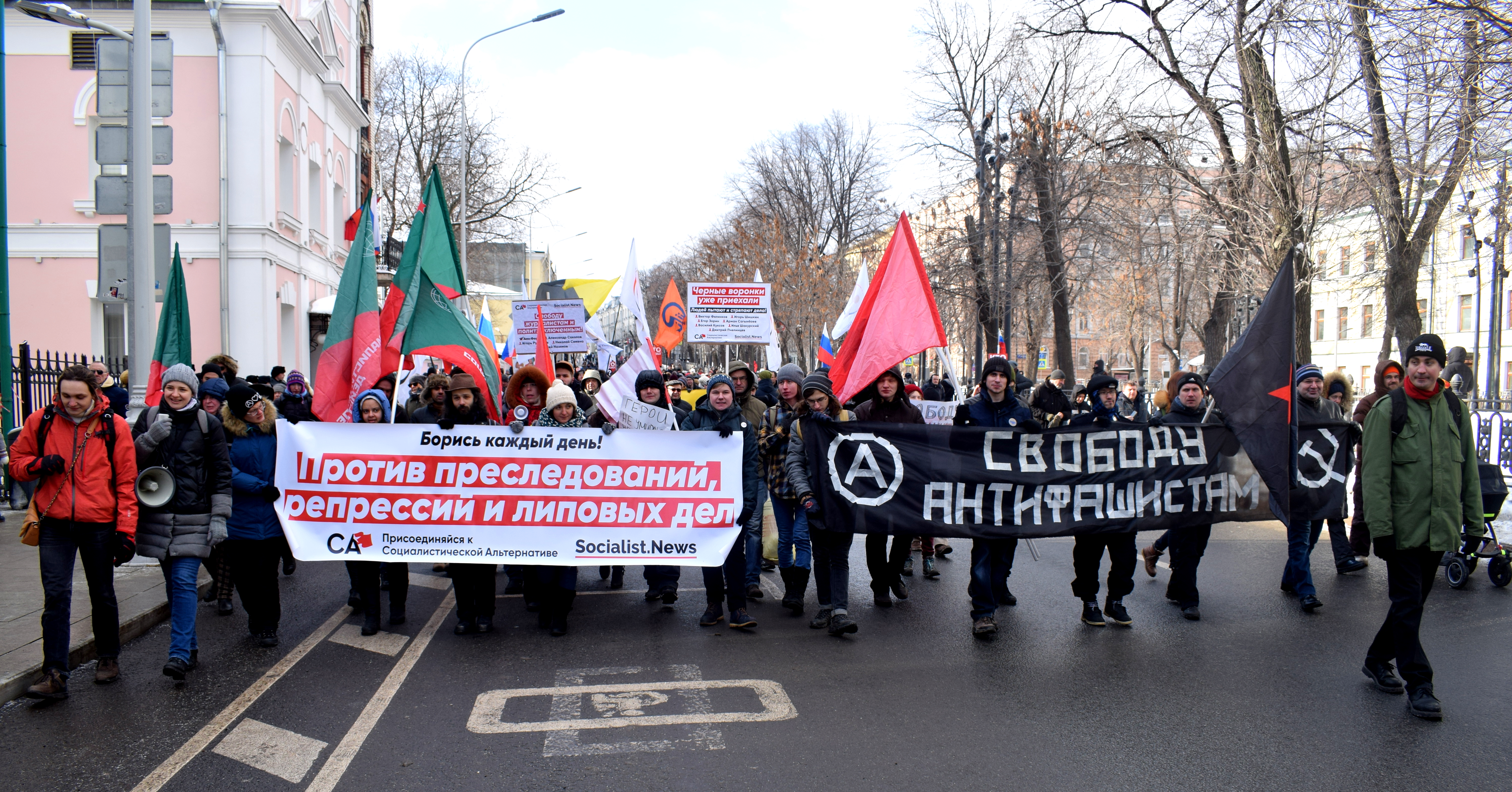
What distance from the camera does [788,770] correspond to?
4.19 m

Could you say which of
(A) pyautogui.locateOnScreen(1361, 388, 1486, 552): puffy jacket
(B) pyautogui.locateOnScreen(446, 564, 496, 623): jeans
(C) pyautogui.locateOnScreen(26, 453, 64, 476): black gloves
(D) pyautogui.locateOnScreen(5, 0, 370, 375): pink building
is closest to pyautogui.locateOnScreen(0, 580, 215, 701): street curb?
(C) pyautogui.locateOnScreen(26, 453, 64, 476): black gloves

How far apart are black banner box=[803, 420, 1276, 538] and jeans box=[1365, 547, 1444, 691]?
167 cm

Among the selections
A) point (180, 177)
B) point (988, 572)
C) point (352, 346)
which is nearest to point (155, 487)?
point (352, 346)

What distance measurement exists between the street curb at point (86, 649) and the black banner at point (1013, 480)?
4107 millimetres

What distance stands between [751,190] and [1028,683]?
53880 millimetres

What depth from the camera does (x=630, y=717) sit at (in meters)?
4.86

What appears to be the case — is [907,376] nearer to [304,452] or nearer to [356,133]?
[356,133]

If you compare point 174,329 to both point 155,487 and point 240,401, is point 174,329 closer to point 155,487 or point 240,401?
point 240,401

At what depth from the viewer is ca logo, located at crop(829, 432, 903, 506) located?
667 cm

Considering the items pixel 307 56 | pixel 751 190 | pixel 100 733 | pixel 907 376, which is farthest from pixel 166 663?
pixel 751 190

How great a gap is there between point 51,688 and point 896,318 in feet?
18.2

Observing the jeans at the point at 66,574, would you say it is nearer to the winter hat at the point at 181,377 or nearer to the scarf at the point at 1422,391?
the winter hat at the point at 181,377

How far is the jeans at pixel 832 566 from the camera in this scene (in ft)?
21.3

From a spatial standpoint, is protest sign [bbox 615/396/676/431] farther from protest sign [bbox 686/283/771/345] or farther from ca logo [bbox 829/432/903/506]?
protest sign [bbox 686/283/771/345]
